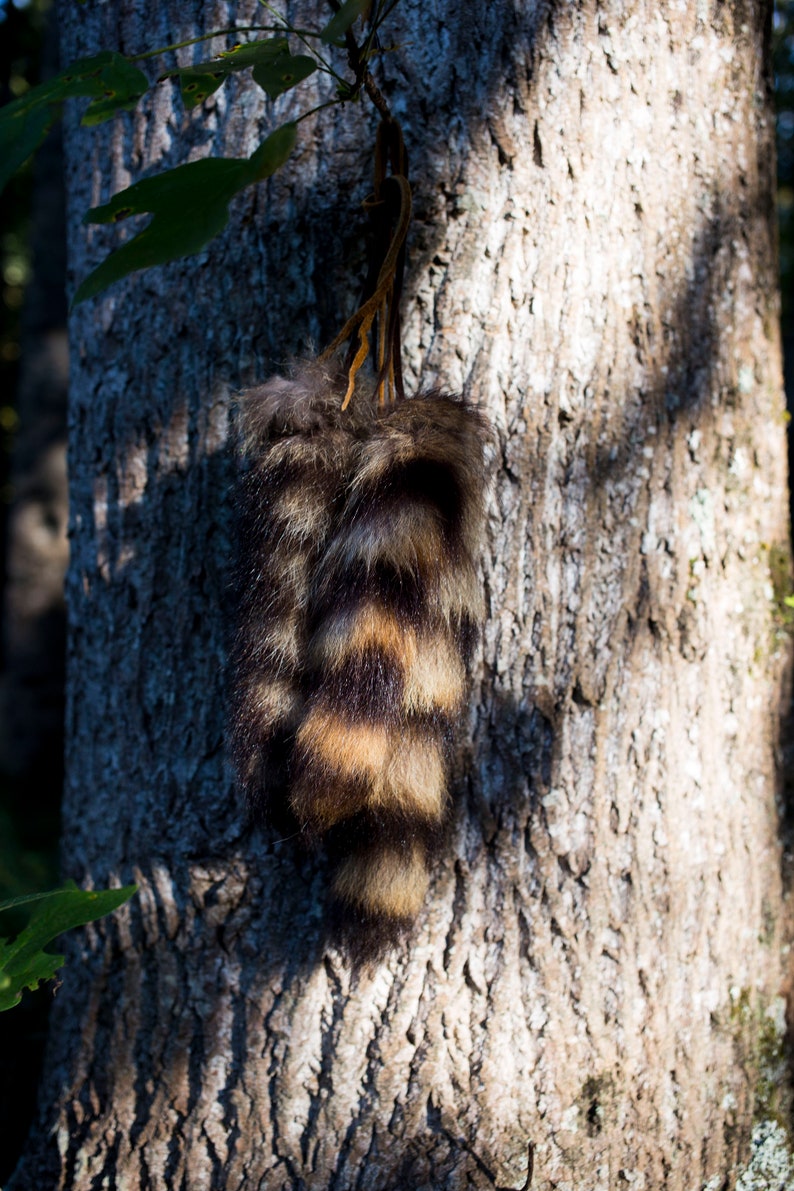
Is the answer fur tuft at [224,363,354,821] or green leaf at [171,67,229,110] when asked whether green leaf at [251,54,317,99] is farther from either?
fur tuft at [224,363,354,821]

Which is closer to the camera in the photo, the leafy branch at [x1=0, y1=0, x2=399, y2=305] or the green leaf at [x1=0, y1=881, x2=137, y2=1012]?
the leafy branch at [x1=0, y1=0, x2=399, y2=305]

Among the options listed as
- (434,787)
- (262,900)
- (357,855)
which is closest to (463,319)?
(434,787)

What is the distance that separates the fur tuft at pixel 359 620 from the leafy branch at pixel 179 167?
30 cm

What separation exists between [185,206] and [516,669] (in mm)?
882

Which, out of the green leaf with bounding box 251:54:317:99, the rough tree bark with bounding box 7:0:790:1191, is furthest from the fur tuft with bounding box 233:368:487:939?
the green leaf with bounding box 251:54:317:99

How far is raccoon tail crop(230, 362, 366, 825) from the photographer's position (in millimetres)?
1283

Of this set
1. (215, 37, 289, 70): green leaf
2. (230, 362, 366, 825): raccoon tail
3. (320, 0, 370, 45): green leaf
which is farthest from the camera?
(230, 362, 366, 825): raccoon tail

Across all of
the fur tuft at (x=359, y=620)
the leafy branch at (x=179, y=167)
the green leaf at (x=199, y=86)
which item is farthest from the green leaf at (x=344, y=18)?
the fur tuft at (x=359, y=620)

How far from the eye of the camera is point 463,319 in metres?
1.49

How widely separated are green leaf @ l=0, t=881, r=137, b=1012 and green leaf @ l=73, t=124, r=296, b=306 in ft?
2.74

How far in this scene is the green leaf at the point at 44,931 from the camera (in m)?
1.20

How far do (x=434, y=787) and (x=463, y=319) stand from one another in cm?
79

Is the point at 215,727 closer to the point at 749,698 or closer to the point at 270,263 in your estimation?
the point at 270,263

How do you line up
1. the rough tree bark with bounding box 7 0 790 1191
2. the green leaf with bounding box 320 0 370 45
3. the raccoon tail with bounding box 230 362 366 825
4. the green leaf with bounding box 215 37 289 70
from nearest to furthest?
the green leaf with bounding box 320 0 370 45, the green leaf with bounding box 215 37 289 70, the raccoon tail with bounding box 230 362 366 825, the rough tree bark with bounding box 7 0 790 1191
